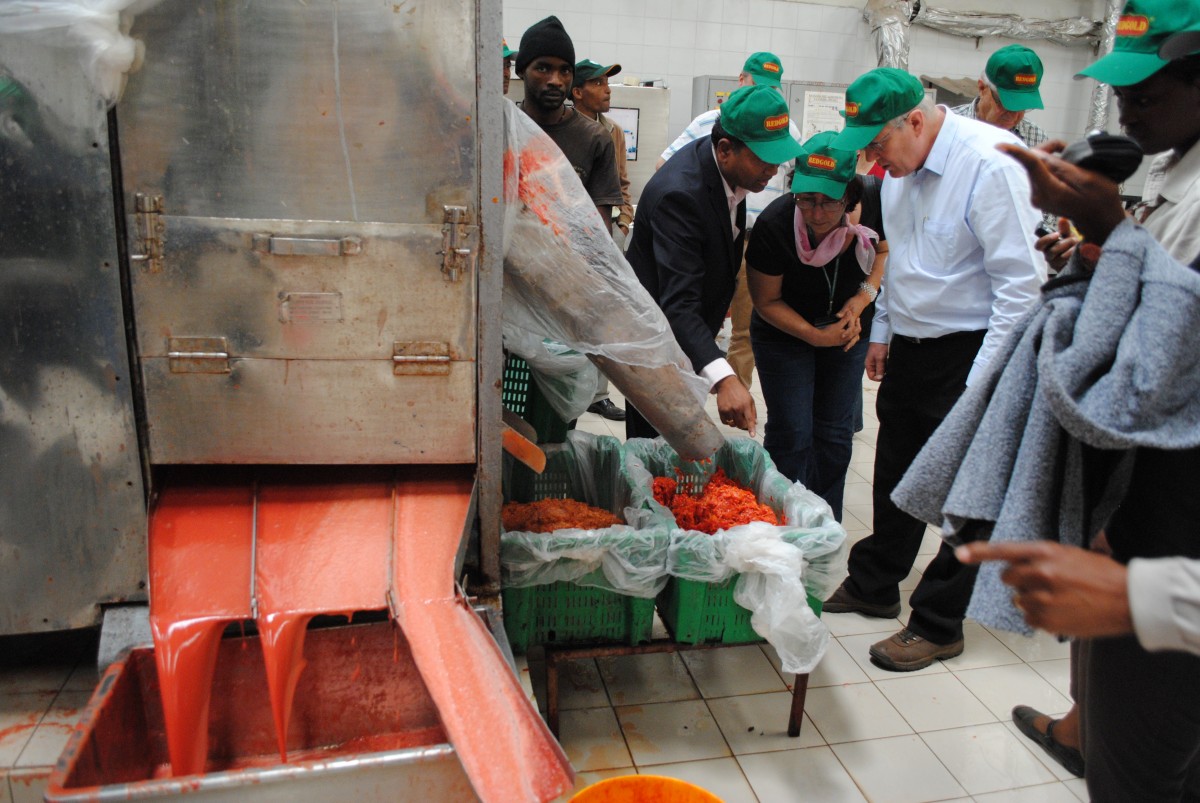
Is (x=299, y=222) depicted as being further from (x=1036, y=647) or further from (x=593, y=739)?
(x=1036, y=647)

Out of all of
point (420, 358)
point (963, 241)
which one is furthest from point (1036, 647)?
point (420, 358)

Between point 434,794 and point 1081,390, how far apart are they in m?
1.19

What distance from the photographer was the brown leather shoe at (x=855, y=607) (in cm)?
284

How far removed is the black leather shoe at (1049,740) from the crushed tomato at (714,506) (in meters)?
0.84

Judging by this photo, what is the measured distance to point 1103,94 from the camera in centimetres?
683

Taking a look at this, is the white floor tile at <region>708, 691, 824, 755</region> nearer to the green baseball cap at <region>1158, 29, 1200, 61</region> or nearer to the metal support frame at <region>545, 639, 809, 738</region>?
the metal support frame at <region>545, 639, 809, 738</region>

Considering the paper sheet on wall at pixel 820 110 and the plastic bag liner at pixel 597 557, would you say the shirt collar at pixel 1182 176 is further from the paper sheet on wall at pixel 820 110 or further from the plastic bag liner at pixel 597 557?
the paper sheet on wall at pixel 820 110

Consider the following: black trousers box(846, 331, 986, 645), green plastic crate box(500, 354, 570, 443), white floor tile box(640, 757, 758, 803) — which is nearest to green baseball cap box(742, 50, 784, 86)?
black trousers box(846, 331, 986, 645)

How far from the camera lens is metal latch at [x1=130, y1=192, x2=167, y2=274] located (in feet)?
5.30

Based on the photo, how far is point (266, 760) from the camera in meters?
1.81

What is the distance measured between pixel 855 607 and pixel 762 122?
1.62 m

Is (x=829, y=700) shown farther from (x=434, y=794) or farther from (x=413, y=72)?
(x=413, y=72)

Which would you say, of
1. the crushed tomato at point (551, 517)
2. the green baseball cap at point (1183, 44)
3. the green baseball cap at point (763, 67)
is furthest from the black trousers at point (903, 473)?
the green baseball cap at point (763, 67)

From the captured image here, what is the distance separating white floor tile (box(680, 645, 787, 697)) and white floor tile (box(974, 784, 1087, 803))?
0.60 metres
